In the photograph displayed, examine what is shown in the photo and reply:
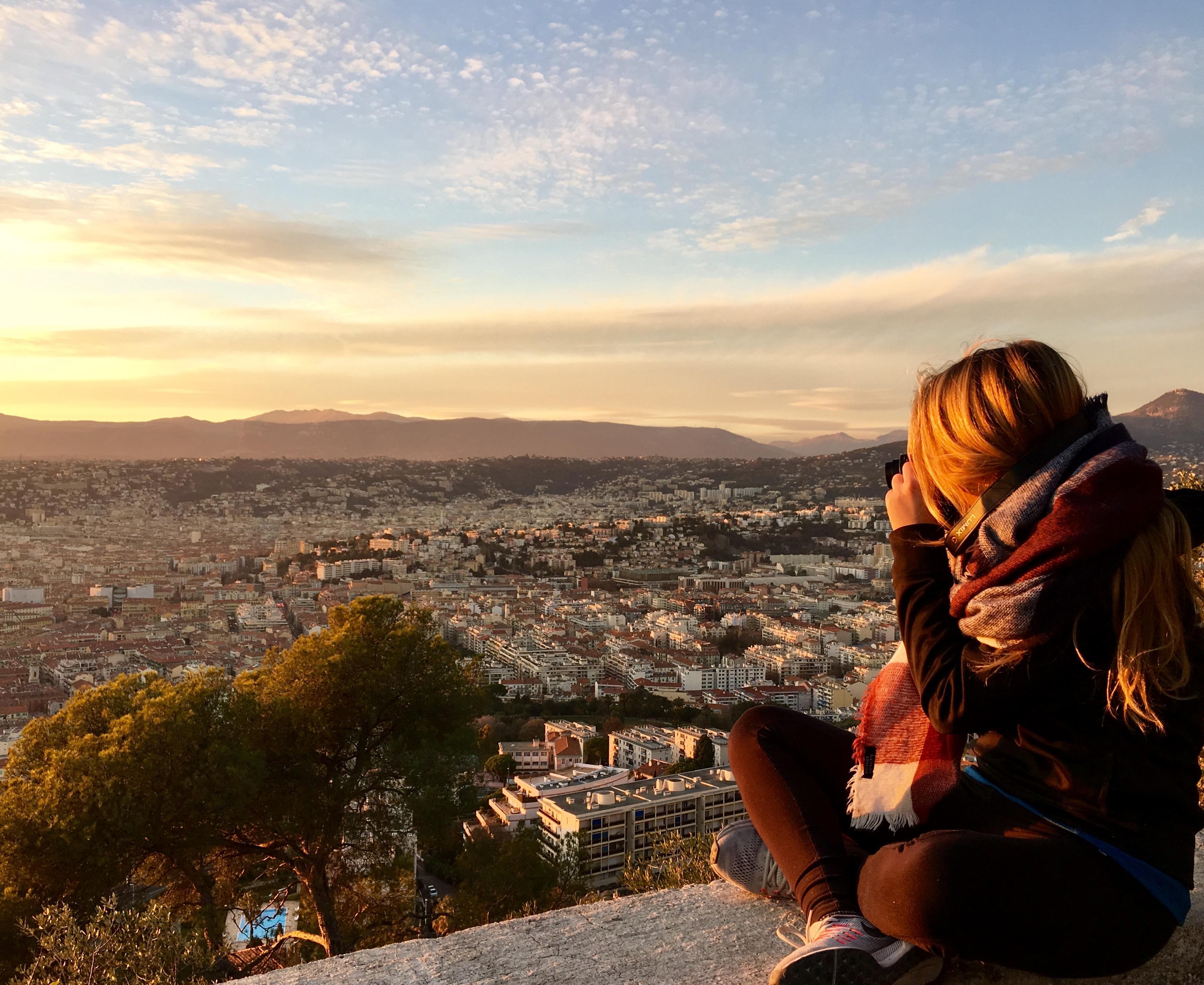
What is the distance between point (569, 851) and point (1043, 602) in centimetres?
674

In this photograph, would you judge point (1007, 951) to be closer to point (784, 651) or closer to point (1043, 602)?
point (1043, 602)

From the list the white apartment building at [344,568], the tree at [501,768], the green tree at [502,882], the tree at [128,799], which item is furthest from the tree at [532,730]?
the white apartment building at [344,568]

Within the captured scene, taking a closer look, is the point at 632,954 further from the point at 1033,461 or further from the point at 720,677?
Result: the point at 720,677

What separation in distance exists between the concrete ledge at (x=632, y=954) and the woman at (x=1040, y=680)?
8.5 inches

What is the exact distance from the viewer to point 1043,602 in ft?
3.28

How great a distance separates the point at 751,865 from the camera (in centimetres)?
153

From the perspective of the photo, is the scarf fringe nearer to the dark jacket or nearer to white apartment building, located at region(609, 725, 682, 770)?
the dark jacket

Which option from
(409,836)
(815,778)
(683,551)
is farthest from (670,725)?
(683,551)

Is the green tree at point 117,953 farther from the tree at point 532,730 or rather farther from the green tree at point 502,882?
the tree at point 532,730

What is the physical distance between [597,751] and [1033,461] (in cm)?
1643

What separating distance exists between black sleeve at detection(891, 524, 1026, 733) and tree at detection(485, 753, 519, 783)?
13875 mm

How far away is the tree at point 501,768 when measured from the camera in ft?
47.3

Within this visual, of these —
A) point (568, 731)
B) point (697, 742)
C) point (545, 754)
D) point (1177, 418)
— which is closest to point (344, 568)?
point (568, 731)

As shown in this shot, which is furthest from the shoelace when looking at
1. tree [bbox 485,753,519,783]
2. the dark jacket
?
tree [bbox 485,753,519,783]
